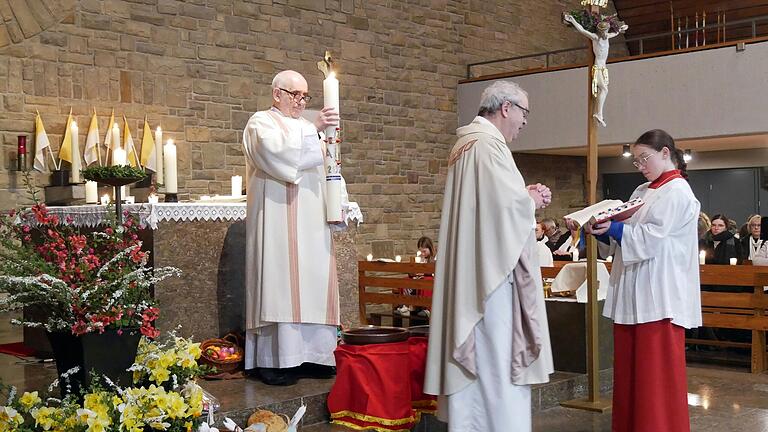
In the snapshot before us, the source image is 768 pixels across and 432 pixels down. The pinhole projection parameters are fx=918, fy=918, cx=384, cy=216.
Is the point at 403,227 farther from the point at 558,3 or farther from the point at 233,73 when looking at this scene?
the point at 558,3

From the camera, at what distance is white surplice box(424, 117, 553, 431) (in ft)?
12.3

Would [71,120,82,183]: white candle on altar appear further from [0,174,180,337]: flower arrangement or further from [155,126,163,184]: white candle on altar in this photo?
[0,174,180,337]: flower arrangement

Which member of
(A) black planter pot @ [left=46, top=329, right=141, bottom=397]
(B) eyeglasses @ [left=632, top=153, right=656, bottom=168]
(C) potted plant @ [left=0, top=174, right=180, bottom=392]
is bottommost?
(A) black planter pot @ [left=46, top=329, right=141, bottom=397]

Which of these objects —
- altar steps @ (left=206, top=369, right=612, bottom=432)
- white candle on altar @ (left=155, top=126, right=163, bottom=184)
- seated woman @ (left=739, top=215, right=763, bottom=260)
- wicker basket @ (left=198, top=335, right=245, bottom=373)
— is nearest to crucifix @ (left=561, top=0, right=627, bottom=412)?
altar steps @ (left=206, top=369, right=612, bottom=432)

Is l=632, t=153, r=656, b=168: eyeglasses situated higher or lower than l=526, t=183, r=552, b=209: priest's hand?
higher

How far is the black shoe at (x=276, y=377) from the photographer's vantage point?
185 inches

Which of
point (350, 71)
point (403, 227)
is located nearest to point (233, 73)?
point (350, 71)

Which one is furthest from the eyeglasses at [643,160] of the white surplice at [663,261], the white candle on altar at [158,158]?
the white candle on altar at [158,158]

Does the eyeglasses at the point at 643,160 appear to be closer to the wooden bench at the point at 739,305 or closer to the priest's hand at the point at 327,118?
the priest's hand at the point at 327,118

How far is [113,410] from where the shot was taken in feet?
10.3

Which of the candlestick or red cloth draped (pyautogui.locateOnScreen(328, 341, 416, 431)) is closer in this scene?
red cloth draped (pyautogui.locateOnScreen(328, 341, 416, 431))

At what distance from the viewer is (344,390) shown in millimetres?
4484

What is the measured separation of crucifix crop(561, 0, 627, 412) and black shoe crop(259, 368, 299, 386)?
64.4 inches

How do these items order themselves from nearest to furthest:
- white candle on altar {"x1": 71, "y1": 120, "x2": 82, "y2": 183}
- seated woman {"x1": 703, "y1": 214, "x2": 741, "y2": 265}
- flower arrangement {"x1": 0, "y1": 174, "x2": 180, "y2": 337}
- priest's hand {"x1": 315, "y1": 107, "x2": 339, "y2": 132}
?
flower arrangement {"x1": 0, "y1": 174, "x2": 180, "y2": 337} → priest's hand {"x1": 315, "y1": 107, "x2": 339, "y2": 132} → white candle on altar {"x1": 71, "y1": 120, "x2": 82, "y2": 183} → seated woman {"x1": 703, "y1": 214, "x2": 741, "y2": 265}
